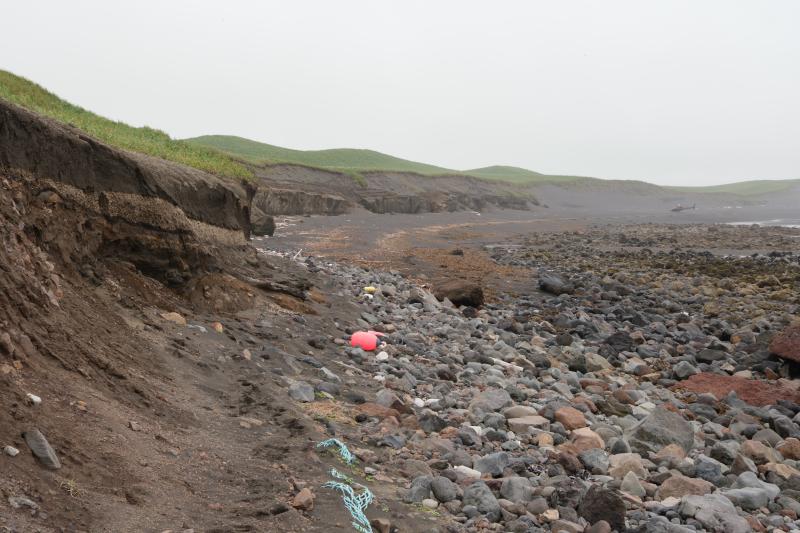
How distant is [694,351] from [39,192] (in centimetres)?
1058

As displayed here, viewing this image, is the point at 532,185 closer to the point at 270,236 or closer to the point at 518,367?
the point at 270,236

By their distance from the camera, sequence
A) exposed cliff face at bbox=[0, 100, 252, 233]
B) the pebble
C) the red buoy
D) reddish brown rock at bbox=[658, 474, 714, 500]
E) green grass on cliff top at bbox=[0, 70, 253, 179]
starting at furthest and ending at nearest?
green grass on cliff top at bbox=[0, 70, 253, 179] < the red buoy < exposed cliff face at bbox=[0, 100, 252, 233] < reddish brown rock at bbox=[658, 474, 714, 500] < the pebble

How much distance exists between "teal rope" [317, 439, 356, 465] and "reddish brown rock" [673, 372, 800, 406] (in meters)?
6.10

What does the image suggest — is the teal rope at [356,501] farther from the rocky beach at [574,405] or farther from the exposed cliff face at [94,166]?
the exposed cliff face at [94,166]

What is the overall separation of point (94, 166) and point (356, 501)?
4.86m

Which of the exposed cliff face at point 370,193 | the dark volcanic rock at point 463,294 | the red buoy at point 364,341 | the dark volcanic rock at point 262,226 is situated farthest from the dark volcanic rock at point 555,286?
the exposed cliff face at point 370,193

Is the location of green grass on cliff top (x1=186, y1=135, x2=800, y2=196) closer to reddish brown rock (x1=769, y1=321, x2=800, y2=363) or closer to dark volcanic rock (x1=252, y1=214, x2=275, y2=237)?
dark volcanic rock (x1=252, y1=214, x2=275, y2=237)

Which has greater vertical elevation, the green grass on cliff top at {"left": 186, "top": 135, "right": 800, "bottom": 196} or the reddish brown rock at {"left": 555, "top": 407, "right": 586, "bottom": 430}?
the green grass on cliff top at {"left": 186, "top": 135, "right": 800, "bottom": 196}

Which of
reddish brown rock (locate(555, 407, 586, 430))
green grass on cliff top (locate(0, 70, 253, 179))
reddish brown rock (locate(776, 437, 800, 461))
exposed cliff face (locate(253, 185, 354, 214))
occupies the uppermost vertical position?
green grass on cliff top (locate(0, 70, 253, 179))


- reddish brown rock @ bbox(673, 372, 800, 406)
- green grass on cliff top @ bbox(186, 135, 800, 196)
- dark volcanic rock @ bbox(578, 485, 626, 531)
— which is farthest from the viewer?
green grass on cliff top @ bbox(186, 135, 800, 196)

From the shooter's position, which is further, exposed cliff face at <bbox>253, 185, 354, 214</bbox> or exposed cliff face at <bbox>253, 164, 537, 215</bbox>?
exposed cliff face at <bbox>253, 164, 537, 215</bbox>

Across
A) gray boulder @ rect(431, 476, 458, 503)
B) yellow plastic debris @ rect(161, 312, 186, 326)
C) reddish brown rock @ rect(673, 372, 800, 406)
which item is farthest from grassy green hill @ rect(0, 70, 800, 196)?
reddish brown rock @ rect(673, 372, 800, 406)

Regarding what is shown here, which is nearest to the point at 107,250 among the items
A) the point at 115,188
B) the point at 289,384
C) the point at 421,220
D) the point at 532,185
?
the point at 115,188

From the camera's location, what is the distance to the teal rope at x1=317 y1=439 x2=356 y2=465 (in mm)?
4840
